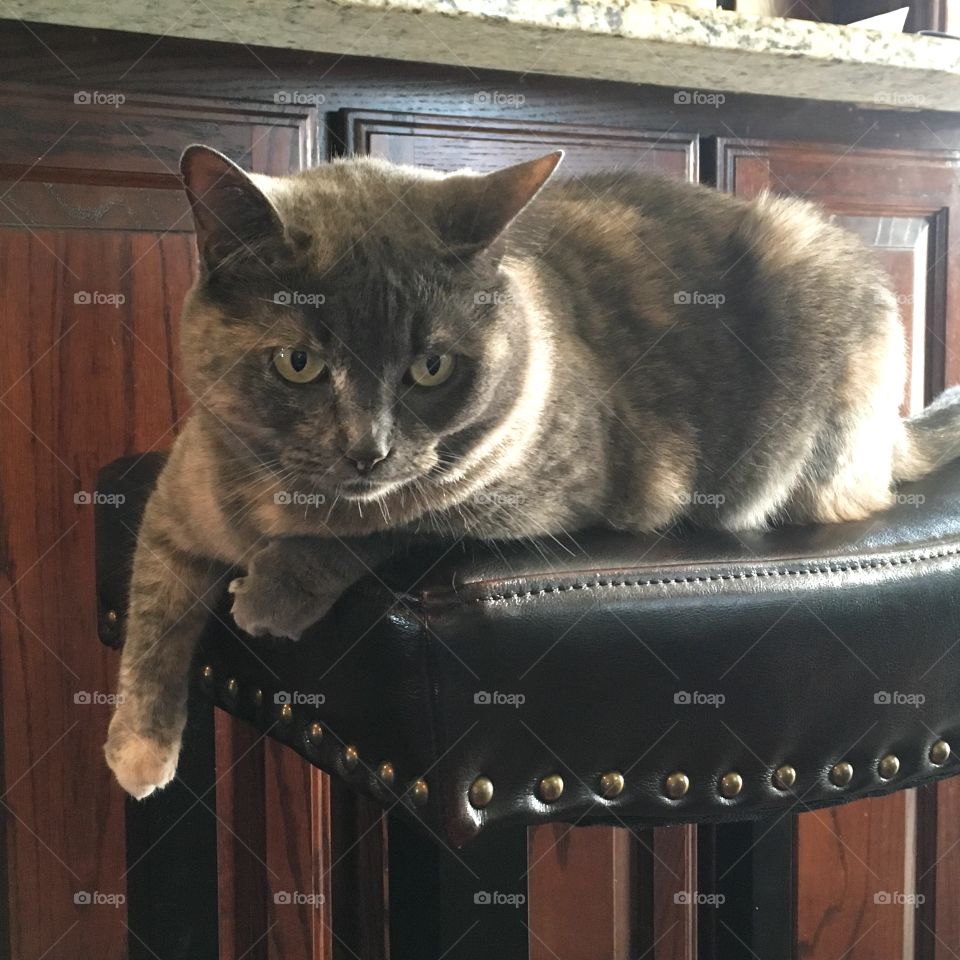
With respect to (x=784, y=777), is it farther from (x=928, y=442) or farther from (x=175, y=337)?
(x=175, y=337)

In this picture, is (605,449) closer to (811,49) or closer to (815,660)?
(815,660)

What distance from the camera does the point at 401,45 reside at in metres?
1.06

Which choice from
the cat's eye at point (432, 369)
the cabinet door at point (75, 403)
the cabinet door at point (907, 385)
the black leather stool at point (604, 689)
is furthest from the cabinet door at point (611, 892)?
the black leather stool at point (604, 689)

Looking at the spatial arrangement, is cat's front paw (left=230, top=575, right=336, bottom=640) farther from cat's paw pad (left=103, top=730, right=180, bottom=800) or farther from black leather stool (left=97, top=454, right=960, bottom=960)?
cat's paw pad (left=103, top=730, right=180, bottom=800)

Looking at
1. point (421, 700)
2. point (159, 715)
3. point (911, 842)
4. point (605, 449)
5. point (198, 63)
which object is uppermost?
point (198, 63)

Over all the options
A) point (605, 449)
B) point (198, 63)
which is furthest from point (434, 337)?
point (198, 63)

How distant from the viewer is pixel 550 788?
635 mm

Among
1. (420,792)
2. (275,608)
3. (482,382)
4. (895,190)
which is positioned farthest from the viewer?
(895,190)

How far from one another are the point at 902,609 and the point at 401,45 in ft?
2.33

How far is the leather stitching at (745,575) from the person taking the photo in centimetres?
63

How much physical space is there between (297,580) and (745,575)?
292 millimetres

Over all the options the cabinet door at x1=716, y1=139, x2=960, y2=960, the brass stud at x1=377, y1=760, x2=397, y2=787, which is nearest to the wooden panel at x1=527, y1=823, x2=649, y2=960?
the cabinet door at x1=716, y1=139, x2=960, y2=960

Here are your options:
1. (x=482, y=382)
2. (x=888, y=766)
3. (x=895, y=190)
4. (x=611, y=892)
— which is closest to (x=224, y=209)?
(x=482, y=382)

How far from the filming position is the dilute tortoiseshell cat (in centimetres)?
76
